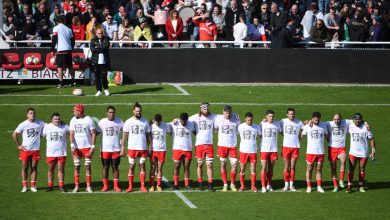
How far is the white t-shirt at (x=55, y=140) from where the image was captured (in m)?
26.6

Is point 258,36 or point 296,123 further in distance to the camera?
point 258,36

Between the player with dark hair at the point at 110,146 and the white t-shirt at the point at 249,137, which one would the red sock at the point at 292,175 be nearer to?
the white t-shirt at the point at 249,137

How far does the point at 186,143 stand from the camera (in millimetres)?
27125

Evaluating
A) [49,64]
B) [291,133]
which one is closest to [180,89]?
[49,64]

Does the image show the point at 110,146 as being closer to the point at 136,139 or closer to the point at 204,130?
the point at 136,139

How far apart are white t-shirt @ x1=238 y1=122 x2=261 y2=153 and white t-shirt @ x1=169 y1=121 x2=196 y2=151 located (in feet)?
4.15

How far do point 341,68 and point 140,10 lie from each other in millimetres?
7466

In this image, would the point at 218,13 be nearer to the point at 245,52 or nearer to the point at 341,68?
the point at 245,52

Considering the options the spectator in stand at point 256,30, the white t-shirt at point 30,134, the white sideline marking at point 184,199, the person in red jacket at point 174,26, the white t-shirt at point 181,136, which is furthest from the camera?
the spectator in stand at point 256,30

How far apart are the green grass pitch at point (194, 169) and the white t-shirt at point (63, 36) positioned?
1588mm

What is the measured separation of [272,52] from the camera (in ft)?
130

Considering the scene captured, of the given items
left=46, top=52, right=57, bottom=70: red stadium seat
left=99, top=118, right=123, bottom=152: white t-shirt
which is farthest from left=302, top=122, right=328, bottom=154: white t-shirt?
left=46, top=52, right=57, bottom=70: red stadium seat

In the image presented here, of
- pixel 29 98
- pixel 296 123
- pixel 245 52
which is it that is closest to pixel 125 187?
pixel 296 123

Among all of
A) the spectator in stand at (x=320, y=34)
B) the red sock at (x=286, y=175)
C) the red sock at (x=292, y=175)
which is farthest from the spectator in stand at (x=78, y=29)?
the red sock at (x=292, y=175)
